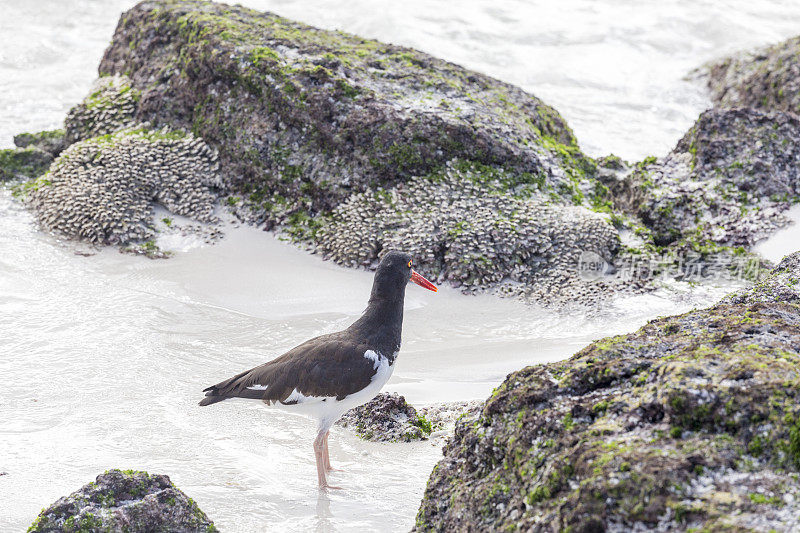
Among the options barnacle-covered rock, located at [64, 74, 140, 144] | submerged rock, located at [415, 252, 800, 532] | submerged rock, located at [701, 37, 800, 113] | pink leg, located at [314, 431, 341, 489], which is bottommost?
pink leg, located at [314, 431, 341, 489]

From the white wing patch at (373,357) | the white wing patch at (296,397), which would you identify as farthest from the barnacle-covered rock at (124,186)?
the white wing patch at (373,357)

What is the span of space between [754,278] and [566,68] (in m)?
14.2

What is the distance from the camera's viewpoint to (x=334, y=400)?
593 cm

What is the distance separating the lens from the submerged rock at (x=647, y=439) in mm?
3021

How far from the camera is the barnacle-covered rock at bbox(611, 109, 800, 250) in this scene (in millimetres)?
11141

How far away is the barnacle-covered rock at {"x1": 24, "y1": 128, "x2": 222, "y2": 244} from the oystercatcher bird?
5.53 meters

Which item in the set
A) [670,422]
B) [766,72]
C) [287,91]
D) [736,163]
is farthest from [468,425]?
[766,72]

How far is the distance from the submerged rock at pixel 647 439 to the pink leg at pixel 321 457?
59.2 inches

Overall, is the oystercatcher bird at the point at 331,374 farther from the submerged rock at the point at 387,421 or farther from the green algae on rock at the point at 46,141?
the green algae on rock at the point at 46,141

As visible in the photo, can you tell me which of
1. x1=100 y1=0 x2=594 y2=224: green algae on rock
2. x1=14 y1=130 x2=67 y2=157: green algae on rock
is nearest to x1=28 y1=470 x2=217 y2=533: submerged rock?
x1=100 y1=0 x2=594 y2=224: green algae on rock

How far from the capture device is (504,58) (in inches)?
928

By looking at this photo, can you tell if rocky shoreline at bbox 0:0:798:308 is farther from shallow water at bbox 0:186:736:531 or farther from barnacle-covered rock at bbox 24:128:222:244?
shallow water at bbox 0:186:736:531

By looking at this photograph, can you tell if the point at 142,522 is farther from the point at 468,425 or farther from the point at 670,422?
the point at 670,422

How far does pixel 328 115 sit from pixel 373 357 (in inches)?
242
